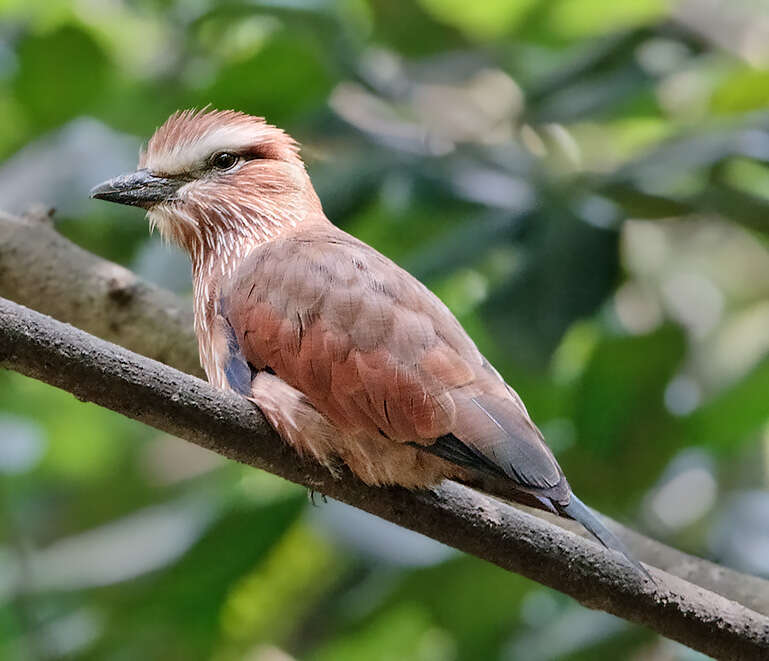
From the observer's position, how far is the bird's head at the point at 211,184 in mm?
A: 2953

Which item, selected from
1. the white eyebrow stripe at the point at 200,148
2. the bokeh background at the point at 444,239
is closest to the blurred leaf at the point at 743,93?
the bokeh background at the point at 444,239

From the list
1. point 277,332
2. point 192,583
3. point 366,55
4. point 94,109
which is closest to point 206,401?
point 277,332

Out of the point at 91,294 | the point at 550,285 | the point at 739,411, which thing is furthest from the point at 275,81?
the point at 739,411

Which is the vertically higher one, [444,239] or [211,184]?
[211,184]

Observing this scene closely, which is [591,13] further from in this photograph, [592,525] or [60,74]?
[592,525]

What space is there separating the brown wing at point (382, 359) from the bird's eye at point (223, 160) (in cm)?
66

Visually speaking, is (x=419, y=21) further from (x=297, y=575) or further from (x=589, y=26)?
(x=297, y=575)

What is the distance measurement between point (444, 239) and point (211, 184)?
2.36 ft

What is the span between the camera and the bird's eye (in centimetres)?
304

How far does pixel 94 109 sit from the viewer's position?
3389 mm

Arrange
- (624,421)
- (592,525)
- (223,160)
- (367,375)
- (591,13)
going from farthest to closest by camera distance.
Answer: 1. (591,13)
2. (624,421)
3. (223,160)
4. (367,375)
5. (592,525)

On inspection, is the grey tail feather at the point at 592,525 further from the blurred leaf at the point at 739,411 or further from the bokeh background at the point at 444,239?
the blurred leaf at the point at 739,411

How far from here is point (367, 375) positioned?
219 centimetres

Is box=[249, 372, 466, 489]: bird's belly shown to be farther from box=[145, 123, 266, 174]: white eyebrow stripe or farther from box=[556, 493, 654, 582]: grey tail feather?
box=[145, 123, 266, 174]: white eyebrow stripe
